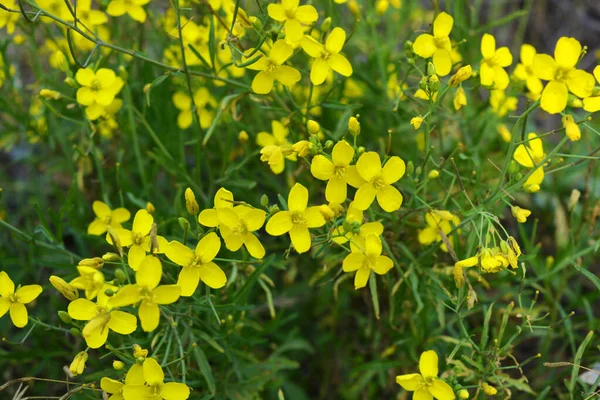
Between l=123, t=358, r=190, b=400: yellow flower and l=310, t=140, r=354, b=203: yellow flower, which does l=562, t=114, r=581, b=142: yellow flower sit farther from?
l=123, t=358, r=190, b=400: yellow flower

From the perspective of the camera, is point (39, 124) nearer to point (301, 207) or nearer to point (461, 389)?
point (301, 207)

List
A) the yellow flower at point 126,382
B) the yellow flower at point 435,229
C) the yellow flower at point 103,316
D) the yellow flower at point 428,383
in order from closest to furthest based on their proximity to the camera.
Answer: the yellow flower at point 103,316 → the yellow flower at point 126,382 → the yellow flower at point 428,383 → the yellow flower at point 435,229

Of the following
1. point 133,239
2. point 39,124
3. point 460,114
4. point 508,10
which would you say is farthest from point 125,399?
point 508,10

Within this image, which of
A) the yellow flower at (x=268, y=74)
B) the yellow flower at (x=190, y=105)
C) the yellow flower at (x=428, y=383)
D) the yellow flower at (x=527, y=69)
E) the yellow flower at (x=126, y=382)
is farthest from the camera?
the yellow flower at (x=190, y=105)

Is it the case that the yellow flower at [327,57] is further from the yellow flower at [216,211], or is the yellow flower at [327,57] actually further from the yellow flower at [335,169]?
the yellow flower at [216,211]

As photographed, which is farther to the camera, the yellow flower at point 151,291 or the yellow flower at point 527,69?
the yellow flower at point 527,69

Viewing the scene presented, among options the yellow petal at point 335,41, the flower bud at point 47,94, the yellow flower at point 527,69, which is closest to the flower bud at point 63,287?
the flower bud at point 47,94
